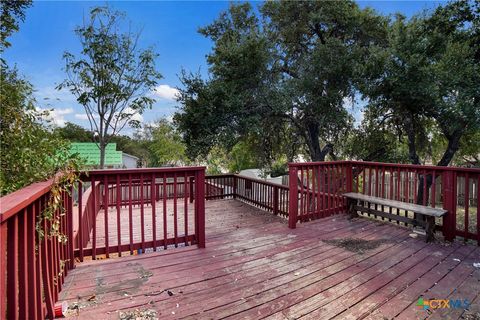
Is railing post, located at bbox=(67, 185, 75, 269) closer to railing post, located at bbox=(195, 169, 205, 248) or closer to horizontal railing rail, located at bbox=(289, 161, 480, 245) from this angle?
railing post, located at bbox=(195, 169, 205, 248)

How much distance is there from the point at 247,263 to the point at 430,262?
78.5 inches

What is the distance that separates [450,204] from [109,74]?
566 centimetres

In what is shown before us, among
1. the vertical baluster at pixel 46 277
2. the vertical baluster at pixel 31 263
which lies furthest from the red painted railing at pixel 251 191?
the vertical baluster at pixel 31 263

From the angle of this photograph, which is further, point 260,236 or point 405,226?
point 405,226

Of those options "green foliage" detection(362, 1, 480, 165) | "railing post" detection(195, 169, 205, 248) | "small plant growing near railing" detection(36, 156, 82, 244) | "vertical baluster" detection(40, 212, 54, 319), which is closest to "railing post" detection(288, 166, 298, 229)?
"railing post" detection(195, 169, 205, 248)

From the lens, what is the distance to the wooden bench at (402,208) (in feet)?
11.4

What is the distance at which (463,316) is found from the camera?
1989 mm

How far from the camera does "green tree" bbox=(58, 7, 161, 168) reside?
460cm

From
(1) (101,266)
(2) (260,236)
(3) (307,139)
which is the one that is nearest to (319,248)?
(2) (260,236)

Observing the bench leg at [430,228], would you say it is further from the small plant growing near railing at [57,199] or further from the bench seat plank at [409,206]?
the small plant growing near railing at [57,199]

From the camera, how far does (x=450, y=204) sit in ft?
11.7

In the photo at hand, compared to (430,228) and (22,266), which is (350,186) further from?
(22,266)

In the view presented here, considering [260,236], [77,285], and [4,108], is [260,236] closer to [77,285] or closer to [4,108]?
[77,285]

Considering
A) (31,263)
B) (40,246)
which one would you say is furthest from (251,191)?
(31,263)
